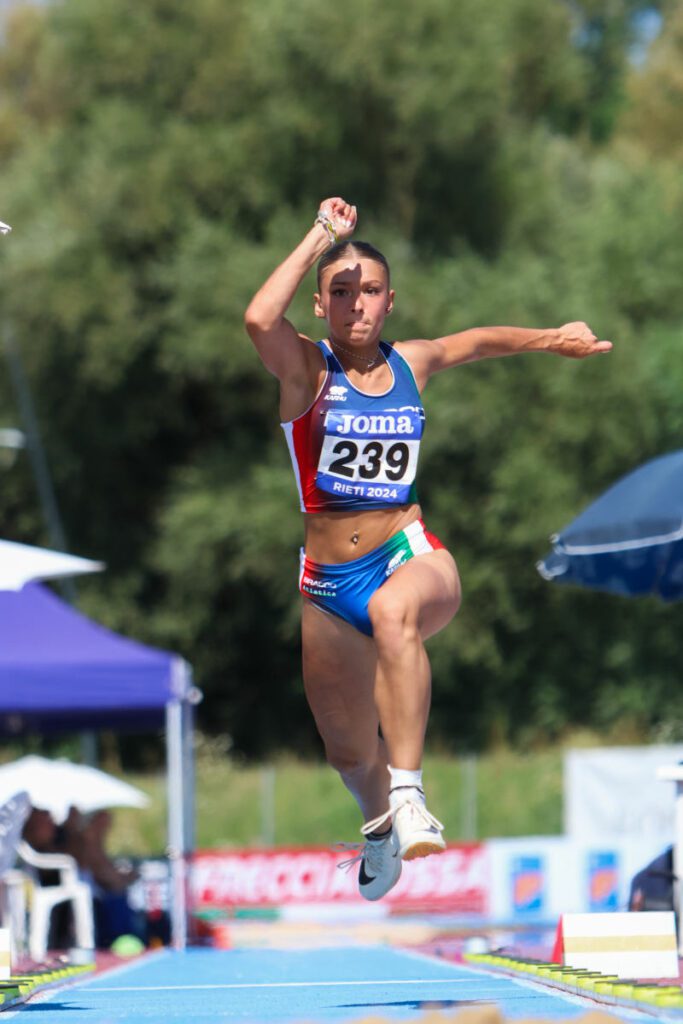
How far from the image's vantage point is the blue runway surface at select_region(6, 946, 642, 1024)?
5227 mm

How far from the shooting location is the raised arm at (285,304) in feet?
19.7

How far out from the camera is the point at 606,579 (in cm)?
1193

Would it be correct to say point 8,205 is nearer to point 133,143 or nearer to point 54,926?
point 133,143

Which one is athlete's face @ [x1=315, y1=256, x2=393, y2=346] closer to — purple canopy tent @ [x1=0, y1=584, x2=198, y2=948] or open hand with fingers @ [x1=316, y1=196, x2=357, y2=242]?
open hand with fingers @ [x1=316, y1=196, x2=357, y2=242]

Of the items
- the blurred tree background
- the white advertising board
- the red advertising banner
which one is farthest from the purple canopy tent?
the blurred tree background

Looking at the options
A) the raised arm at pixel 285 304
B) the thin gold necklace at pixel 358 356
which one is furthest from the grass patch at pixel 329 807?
the raised arm at pixel 285 304

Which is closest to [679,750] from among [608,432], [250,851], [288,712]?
[250,851]

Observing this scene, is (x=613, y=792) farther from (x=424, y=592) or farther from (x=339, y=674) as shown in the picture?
(x=424, y=592)

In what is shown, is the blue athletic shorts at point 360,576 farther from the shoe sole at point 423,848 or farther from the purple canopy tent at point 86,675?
the purple canopy tent at point 86,675

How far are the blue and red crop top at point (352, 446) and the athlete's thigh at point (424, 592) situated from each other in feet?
0.82

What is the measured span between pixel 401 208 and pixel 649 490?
1945cm

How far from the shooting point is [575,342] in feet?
22.9

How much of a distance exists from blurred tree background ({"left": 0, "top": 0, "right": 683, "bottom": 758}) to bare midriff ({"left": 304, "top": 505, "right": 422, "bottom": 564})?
67.5 ft

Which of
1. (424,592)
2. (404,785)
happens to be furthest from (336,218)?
(404,785)
